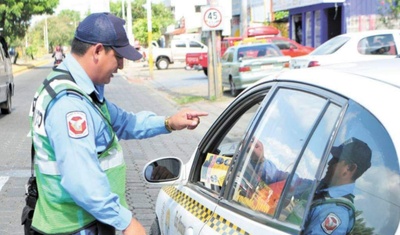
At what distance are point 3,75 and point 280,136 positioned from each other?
48.1 ft

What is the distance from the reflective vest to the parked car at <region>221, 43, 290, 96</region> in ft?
56.2

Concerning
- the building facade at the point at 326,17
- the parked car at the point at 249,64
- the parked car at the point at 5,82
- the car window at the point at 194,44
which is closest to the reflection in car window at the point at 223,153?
the parked car at the point at 5,82

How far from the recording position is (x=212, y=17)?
19344 mm

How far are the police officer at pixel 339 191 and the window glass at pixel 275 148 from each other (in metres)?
0.15

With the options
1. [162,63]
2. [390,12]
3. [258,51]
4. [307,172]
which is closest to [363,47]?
[258,51]

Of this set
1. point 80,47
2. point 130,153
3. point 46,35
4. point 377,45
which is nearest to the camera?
point 80,47

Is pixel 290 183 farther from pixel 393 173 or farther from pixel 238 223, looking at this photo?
pixel 393 173

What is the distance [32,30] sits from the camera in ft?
440

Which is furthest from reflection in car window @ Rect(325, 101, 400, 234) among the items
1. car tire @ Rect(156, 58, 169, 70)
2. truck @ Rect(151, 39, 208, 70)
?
car tire @ Rect(156, 58, 169, 70)

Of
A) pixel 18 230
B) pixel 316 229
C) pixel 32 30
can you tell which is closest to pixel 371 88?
pixel 316 229

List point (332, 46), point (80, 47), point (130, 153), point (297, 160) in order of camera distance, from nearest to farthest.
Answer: point (297, 160)
point (80, 47)
point (130, 153)
point (332, 46)

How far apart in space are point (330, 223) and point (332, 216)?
1.0 inches

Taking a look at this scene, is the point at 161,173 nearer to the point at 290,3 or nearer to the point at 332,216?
the point at 332,216

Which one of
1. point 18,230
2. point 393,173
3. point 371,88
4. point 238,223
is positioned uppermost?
point 371,88
